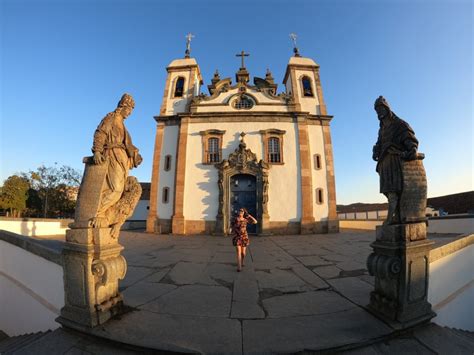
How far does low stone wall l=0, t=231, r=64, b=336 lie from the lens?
3086 millimetres

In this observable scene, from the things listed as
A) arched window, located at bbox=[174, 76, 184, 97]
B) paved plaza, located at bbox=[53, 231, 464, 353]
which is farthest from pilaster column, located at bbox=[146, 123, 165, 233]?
paved plaza, located at bbox=[53, 231, 464, 353]

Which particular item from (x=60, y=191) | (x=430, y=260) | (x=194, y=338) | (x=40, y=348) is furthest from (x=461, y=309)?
(x=60, y=191)

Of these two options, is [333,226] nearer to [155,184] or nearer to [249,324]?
[155,184]

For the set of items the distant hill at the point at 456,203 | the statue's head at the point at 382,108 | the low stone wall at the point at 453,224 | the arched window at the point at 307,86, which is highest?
the arched window at the point at 307,86

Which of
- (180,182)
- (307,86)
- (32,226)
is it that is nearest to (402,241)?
(180,182)

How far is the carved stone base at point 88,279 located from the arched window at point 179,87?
52.4 feet

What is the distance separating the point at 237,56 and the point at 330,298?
61.4ft

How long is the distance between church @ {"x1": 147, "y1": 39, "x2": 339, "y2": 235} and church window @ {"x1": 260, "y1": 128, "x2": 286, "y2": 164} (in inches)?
2.5

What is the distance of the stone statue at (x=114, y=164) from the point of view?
284 centimetres

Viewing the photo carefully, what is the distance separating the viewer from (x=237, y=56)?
18.0m

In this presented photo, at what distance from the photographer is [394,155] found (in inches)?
113

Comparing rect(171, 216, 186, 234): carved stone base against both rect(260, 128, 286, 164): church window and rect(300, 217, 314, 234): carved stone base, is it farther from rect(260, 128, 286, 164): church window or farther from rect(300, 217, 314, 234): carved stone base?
rect(300, 217, 314, 234): carved stone base

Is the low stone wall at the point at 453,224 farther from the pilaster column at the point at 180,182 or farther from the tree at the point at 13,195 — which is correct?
the tree at the point at 13,195

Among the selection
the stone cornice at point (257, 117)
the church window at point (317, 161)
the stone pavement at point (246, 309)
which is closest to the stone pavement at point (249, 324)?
the stone pavement at point (246, 309)
